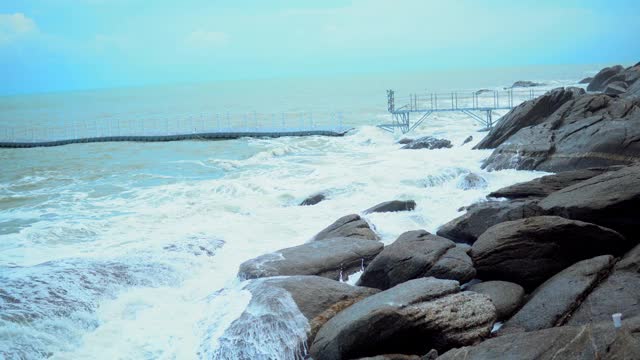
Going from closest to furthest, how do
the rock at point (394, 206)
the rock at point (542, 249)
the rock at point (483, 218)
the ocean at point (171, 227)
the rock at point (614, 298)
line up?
the rock at point (614, 298)
the ocean at point (171, 227)
the rock at point (542, 249)
the rock at point (483, 218)
the rock at point (394, 206)

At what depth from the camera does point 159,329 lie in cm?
838

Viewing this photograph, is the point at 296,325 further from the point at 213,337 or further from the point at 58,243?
the point at 58,243

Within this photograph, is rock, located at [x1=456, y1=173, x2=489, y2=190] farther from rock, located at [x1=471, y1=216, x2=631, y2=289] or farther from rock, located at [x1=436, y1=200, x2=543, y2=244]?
rock, located at [x1=471, y1=216, x2=631, y2=289]

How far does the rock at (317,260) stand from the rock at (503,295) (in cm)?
211

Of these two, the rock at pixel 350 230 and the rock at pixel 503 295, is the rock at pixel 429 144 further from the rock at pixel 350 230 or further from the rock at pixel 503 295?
the rock at pixel 503 295

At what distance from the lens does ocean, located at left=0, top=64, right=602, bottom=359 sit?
8211 mm

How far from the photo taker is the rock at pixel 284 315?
7.41 m

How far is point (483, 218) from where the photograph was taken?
35.3 feet

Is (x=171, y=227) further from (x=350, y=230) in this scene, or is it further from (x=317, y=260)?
(x=317, y=260)

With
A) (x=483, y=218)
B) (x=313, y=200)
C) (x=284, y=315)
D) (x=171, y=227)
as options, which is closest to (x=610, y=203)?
(x=483, y=218)

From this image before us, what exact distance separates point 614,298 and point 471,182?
30.1ft

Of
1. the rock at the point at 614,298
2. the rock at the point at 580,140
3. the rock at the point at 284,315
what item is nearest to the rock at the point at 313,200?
the rock at the point at 580,140

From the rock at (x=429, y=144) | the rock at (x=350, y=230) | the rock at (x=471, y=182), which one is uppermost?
the rock at (x=429, y=144)

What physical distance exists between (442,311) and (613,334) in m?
2.02
